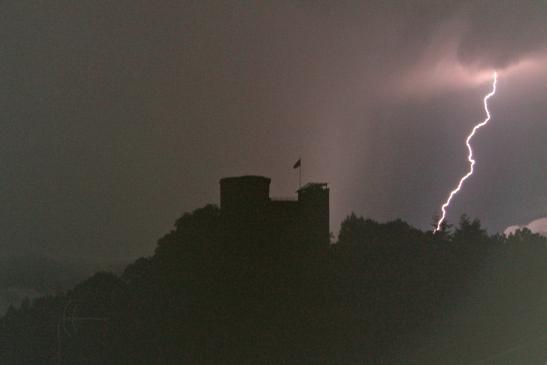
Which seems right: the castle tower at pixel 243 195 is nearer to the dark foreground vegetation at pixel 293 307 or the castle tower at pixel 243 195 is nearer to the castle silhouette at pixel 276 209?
the castle silhouette at pixel 276 209

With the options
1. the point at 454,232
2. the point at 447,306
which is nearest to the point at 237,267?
the point at 447,306

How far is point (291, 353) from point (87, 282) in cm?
1390

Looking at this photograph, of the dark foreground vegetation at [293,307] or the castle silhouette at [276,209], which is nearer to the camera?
the dark foreground vegetation at [293,307]

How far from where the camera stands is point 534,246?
3794cm

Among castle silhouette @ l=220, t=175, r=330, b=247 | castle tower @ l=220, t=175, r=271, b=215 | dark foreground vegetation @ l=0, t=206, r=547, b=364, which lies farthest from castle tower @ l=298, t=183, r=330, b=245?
castle tower @ l=220, t=175, r=271, b=215

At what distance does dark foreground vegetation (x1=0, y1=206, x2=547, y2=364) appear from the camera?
87.8 feet

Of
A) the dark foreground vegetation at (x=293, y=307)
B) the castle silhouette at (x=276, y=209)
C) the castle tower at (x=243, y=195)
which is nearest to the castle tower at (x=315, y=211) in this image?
the castle silhouette at (x=276, y=209)

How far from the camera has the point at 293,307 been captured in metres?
28.7

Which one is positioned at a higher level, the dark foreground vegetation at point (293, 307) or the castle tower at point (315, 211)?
the castle tower at point (315, 211)

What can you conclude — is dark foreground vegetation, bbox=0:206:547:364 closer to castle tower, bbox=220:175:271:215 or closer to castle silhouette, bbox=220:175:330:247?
castle silhouette, bbox=220:175:330:247

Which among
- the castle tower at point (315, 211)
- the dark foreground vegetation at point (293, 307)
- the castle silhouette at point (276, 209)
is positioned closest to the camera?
the dark foreground vegetation at point (293, 307)

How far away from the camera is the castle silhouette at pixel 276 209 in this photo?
30781 mm

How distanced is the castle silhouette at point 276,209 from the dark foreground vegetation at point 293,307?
15.0 inches

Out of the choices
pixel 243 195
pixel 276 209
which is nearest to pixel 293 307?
pixel 276 209
